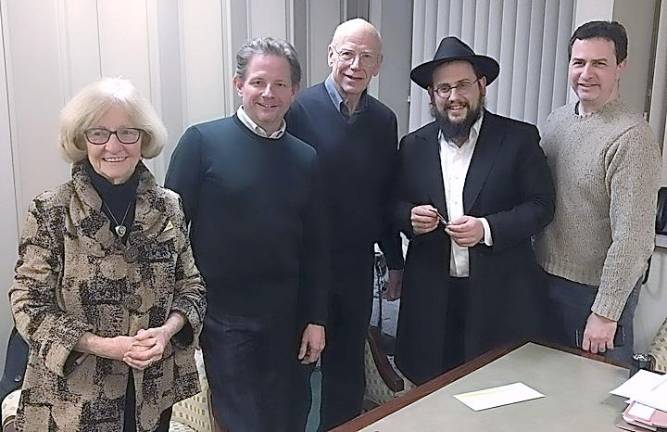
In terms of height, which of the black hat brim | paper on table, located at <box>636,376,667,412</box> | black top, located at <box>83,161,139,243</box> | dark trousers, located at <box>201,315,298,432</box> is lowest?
dark trousers, located at <box>201,315,298,432</box>

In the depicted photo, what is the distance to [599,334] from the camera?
206 cm

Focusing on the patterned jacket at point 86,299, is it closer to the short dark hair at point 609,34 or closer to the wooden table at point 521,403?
the wooden table at point 521,403

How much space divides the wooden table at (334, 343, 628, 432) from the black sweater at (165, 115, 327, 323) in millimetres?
571

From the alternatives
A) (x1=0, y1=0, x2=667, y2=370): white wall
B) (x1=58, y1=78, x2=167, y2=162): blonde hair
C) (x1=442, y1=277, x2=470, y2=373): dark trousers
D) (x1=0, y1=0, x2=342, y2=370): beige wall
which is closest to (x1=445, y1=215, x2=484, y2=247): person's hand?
(x1=442, y1=277, x2=470, y2=373): dark trousers

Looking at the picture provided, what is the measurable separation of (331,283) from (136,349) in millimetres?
959

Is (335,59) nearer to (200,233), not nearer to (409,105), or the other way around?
(200,233)

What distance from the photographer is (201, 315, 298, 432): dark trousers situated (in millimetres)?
2043

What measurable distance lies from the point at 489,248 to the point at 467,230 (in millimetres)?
117

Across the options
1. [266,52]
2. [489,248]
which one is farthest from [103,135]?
[489,248]

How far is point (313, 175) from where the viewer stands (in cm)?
215

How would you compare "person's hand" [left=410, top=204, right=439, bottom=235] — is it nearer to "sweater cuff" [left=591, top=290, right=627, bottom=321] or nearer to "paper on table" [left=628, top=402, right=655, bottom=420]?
"sweater cuff" [left=591, top=290, right=627, bottom=321]

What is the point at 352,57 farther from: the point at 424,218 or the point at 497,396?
the point at 497,396

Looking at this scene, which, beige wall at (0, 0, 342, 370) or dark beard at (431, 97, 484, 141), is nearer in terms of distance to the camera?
dark beard at (431, 97, 484, 141)

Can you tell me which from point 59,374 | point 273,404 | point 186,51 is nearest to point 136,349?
point 59,374
